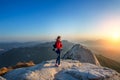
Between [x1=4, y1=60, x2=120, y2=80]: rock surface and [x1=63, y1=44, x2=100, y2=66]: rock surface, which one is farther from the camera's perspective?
[x1=63, y1=44, x2=100, y2=66]: rock surface

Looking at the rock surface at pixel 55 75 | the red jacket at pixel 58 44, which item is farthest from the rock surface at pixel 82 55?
the rock surface at pixel 55 75

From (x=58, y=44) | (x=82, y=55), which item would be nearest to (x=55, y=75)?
(x=58, y=44)

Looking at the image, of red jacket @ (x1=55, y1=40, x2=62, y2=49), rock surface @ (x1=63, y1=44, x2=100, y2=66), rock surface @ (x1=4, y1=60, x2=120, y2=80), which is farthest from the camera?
rock surface @ (x1=63, y1=44, x2=100, y2=66)

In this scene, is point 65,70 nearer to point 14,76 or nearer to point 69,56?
point 14,76

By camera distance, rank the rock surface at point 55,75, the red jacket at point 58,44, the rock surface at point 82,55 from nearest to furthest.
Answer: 1. the rock surface at point 55,75
2. the red jacket at point 58,44
3. the rock surface at point 82,55

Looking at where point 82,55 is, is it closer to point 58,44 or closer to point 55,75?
point 58,44

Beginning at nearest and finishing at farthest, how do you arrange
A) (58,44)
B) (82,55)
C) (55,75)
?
(55,75), (58,44), (82,55)

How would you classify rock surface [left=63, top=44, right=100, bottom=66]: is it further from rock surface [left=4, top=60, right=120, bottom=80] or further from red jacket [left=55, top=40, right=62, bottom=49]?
rock surface [left=4, top=60, right=120, bottom=80]

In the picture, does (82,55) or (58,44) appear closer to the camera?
(58,44)

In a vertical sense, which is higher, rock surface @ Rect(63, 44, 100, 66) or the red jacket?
the red jacket

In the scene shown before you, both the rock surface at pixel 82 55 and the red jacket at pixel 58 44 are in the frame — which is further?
the rock surface at pixel 82 55

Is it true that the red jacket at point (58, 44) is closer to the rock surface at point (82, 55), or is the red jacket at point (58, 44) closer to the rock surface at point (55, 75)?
the rock surface at point (55, 75)

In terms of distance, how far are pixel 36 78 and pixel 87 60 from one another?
19.2m

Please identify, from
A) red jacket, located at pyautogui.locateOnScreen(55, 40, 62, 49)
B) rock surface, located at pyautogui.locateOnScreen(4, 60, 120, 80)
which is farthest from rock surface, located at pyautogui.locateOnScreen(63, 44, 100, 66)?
rock surface, located at pyautogui.locateOnScreen(4, 60, 120, 80)
